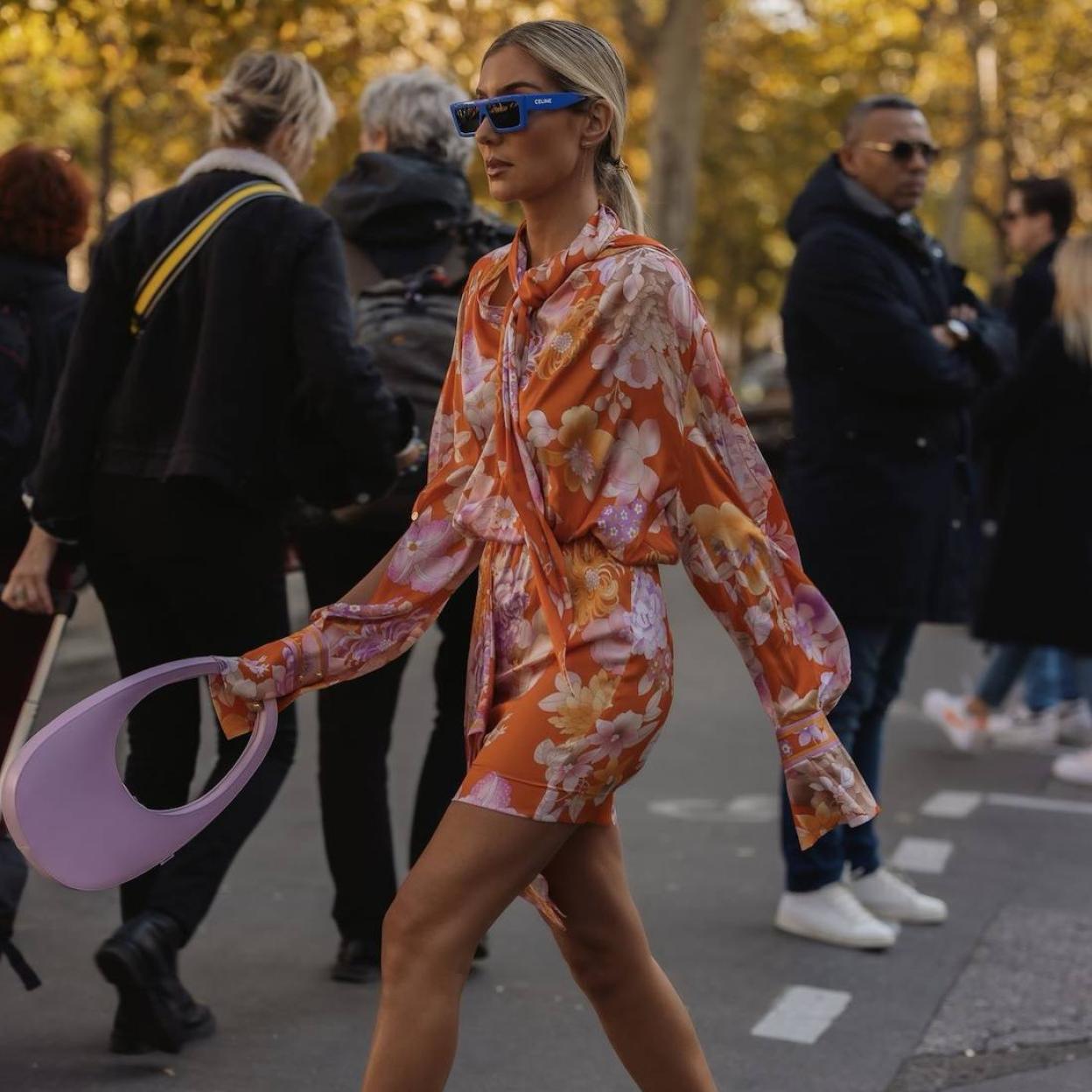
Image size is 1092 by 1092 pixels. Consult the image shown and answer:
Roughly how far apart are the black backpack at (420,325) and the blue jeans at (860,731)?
4.21 ft

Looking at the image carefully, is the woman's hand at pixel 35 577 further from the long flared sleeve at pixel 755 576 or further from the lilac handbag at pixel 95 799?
the long flared sleeve at pixel 755 576

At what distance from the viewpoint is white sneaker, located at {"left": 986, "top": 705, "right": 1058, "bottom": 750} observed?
8477mm

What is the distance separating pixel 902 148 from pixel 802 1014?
89.7 inches

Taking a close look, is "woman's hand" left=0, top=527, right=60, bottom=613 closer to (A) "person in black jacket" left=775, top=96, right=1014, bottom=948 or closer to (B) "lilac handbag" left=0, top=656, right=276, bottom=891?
(B) "lilac handbag" left=0, top=656, right=276, bottom=891

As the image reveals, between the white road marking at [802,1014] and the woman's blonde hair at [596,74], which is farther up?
the woman's blonde hair at [596,74]

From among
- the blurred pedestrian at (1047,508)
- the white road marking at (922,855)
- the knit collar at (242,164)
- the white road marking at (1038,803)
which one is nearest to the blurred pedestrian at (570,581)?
the knit collar at (242,164)

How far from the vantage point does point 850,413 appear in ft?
17.6

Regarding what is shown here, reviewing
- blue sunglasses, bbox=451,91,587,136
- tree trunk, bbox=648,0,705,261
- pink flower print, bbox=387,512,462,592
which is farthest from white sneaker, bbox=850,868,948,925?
tree trunk, bbox=648,0,705,261

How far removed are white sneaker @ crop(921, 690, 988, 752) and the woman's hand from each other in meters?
4.77

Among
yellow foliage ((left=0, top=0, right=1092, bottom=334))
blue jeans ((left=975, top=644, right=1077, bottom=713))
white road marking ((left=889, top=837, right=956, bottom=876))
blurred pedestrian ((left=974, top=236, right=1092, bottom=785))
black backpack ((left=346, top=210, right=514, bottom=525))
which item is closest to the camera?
black backpack ((left=346, top=210, right=514, bottom=525))

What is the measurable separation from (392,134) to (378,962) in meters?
2.04

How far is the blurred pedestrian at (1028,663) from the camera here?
8.16 m

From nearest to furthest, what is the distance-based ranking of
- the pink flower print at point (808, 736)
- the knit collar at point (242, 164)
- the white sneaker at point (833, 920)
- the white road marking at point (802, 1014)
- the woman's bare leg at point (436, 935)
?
the woman's bare leg at point (436, 935)
the pink flower print at point (808, 736)
the knit collar at point (242, 164)
the white road marking at point (802, 1014)
the white sneaker at point (833, 920)

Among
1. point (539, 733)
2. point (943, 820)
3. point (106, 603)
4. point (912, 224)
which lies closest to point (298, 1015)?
point (106, 603)
